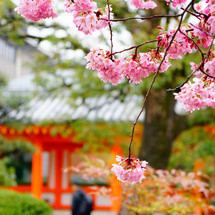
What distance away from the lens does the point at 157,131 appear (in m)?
6.49

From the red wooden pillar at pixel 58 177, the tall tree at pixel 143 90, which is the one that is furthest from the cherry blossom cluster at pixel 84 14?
the red wooden pillar at pixel 58 177

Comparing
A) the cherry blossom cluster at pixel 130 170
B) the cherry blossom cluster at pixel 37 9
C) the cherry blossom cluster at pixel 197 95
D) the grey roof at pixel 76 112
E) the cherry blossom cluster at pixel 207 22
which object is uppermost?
the grey roof at pixel 76 112

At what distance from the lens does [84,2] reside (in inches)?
82.6

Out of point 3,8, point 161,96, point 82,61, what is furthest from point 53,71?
point 161,96

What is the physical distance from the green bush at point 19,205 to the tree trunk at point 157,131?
6.71ft

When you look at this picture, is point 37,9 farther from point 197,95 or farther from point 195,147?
point 195,147

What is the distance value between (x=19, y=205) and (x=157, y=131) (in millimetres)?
2573

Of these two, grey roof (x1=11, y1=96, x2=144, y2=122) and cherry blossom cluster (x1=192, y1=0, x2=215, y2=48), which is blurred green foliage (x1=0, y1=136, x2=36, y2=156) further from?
cherry blossom cluster (x1=192, y1=0, x2=215, y2=48)

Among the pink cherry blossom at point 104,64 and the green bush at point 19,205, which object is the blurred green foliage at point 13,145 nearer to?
the green bush at point 19,205

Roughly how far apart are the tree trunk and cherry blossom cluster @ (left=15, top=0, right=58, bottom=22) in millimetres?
4329

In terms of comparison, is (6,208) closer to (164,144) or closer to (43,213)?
(43,213)

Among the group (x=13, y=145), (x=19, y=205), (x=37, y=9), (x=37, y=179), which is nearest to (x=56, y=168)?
Answer: (x=37, y=179)

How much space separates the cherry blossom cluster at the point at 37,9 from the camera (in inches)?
87.8

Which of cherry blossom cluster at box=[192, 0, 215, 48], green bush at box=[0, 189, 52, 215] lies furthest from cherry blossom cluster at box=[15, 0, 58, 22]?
green bush at box=[0, 189, 52, 215]
